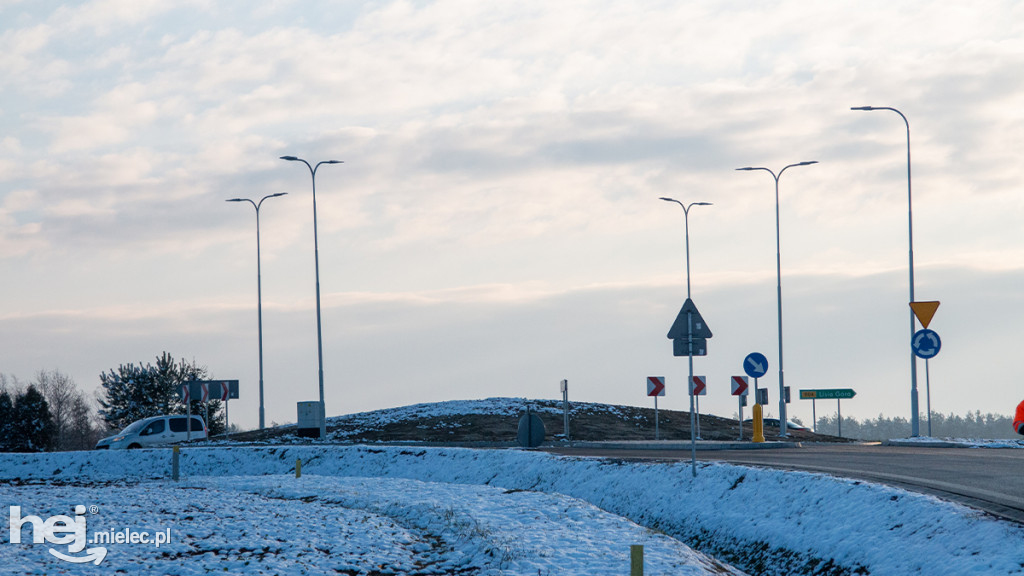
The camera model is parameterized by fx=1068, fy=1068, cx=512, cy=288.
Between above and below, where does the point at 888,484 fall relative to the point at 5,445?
above

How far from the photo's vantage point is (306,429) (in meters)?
42.3

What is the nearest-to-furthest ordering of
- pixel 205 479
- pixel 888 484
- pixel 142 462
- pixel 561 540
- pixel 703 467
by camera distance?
pixel 561 540, pixel 888 484, pixel 703 467, pixel 205 479, pixel 142 462

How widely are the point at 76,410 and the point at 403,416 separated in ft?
243

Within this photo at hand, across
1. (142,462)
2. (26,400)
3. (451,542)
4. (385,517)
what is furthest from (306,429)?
(26,400)

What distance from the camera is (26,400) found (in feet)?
260

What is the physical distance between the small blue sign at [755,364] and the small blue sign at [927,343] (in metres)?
4.45

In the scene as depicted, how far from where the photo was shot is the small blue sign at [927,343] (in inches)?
1107

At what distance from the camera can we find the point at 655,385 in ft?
126

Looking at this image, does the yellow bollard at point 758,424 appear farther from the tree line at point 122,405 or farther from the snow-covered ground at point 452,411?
the tree line at point 122,405

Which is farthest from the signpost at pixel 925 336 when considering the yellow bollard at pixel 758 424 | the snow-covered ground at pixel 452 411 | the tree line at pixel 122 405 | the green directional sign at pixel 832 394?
the tree line at pixel 122 405

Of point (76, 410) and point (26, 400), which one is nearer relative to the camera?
point (26, 400)

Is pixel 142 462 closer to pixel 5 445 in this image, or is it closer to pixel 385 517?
pixel 385 517

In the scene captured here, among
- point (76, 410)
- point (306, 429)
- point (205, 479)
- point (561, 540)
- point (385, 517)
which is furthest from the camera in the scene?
point (76, 410)

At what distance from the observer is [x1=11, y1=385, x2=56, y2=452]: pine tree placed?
3081 inches
